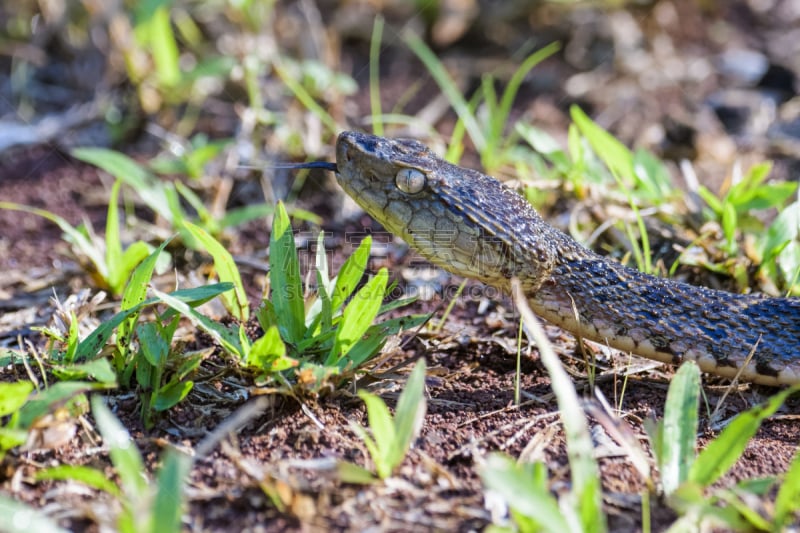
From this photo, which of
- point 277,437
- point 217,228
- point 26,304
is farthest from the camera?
point 217,228

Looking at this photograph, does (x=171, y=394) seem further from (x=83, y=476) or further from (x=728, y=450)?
(x=728, y=450)

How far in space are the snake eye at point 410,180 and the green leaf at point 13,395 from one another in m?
1.57

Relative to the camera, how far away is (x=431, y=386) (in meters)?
3.08

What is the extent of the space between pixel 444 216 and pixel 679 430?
4.15 ft

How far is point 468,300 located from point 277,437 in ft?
5.12

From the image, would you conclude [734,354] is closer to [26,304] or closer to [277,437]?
[277,437]

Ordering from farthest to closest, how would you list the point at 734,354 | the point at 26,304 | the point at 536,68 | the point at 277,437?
1. the point at 536,68
2. the point at 26,304
3. the point at 734,354
4. the point at 277,437

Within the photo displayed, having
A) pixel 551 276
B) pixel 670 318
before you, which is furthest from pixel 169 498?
pixel 670 318

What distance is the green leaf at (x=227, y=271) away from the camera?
297cm

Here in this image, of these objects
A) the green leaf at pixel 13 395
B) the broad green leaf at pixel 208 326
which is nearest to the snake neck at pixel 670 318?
the broad green leaf at pixel 208 326

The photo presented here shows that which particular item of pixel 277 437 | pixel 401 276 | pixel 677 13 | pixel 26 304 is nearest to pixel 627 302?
pixel 401 276

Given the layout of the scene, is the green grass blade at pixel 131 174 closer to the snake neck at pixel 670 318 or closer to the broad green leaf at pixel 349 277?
the broad green leaf at pixel 349 277

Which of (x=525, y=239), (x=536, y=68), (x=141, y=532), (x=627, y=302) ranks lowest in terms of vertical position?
(x=141, y=532)

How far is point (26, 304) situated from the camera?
3768 millimetres
